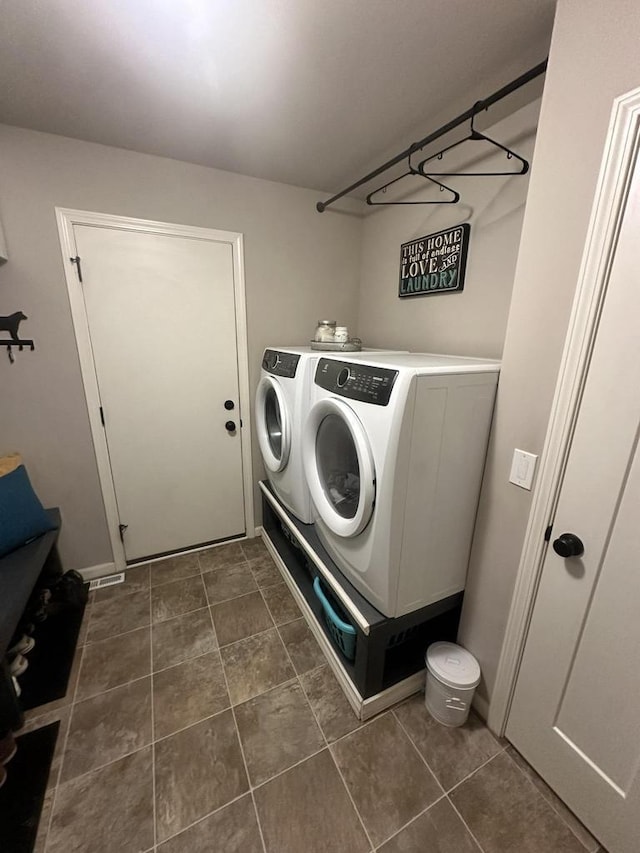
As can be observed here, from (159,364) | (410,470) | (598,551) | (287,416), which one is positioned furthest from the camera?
(159,364)

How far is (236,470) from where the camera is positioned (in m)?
2.47

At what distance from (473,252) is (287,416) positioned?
1.18 meters

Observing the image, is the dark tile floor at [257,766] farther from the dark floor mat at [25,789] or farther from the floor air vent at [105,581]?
the floor air vent at [105,581]

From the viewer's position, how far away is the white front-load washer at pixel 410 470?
1096 mm

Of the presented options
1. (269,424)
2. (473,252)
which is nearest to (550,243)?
(473,252)

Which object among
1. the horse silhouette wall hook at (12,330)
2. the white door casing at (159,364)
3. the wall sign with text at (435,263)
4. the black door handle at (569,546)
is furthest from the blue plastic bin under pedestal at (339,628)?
the horse silhouette wall hook at (12,330)

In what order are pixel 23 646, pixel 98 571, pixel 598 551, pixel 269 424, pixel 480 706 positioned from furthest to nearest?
pixel 269 424, pixel 98 571, pixel 23 646, pixel 480 706, pixel 598 551

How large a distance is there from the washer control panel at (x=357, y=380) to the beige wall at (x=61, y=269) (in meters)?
1.02

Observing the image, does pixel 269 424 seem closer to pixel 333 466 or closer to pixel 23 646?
pixel 333 466

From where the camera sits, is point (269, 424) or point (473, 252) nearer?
point (473, 252)

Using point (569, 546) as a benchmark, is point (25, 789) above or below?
below

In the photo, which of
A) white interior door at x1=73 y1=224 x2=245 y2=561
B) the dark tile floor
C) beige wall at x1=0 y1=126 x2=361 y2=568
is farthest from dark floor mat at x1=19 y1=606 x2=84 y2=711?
white interior door at x1=73 y1=224 x2=245 y2=561

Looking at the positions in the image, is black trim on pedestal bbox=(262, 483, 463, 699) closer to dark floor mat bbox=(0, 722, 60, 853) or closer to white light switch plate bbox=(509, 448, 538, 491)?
white light switch plate bbox=(509, 448, 538, 491)

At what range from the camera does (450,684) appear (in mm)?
1321
